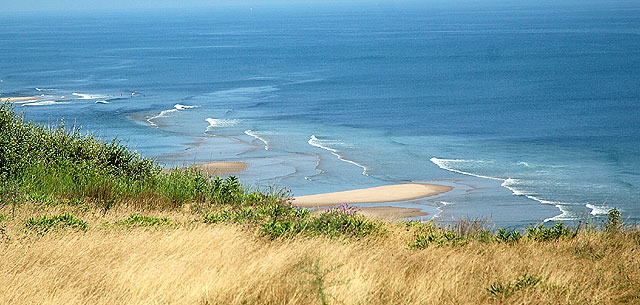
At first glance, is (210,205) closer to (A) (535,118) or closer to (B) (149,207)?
(B) (149,207)

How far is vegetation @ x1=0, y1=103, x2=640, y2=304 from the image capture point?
326 inches

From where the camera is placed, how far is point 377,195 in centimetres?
3475

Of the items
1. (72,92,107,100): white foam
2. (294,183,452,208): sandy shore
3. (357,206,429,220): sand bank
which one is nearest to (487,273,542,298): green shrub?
(357,206,429,220): sand bank

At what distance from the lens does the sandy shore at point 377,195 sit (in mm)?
32719

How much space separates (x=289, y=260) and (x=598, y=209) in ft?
82.7

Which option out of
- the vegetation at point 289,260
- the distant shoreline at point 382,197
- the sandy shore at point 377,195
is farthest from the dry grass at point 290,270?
the sandy shore at point 377,195

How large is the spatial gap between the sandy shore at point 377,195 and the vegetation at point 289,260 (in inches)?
687

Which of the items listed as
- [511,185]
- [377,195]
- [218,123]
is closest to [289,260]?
[377,195]

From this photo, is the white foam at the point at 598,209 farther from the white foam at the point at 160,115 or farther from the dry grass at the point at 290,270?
the white foam at the point at 160,115

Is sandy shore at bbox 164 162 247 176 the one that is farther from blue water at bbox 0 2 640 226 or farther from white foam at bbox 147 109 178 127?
white foam at bbox 147 109 178 127

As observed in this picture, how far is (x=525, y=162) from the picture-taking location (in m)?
42.6

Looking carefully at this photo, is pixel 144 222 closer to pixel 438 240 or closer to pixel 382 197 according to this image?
pixel 438 240

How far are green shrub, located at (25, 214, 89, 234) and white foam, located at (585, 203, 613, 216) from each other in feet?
77.8

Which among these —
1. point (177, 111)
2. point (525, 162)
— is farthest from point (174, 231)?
point (177, 111)
